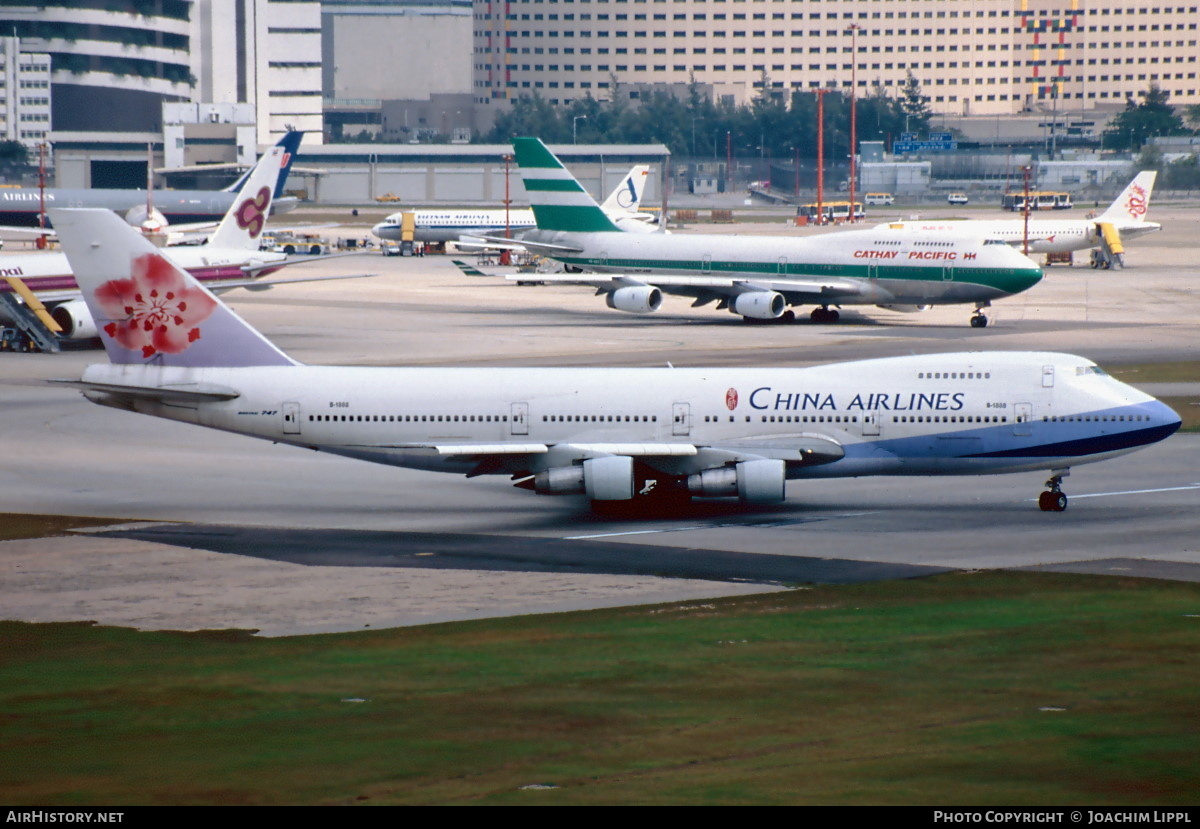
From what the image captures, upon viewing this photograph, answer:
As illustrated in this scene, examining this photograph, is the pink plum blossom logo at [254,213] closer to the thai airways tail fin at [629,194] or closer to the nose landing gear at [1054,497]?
the nose landing gear at [1054,497]

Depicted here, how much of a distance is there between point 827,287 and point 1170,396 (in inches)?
1291

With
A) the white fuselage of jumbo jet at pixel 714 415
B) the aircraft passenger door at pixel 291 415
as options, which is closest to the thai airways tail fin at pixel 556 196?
the white fuselage of jumbo jet at pixel 714 415

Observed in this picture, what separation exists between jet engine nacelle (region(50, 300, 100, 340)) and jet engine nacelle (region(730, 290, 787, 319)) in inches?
1487

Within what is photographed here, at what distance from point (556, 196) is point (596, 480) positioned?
62.5 meters

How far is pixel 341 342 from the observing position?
86188 millimetres

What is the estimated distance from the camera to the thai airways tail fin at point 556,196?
101 meters

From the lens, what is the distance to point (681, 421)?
43.5m

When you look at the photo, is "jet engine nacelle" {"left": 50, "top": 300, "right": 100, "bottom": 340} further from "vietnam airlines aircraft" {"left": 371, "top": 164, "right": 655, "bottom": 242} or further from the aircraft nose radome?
"vietnam airlines aircraft" {"left": 371, "top": 164, "right": 655, "bottom": 242}

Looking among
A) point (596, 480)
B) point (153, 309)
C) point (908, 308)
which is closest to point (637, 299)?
point (908, 308)

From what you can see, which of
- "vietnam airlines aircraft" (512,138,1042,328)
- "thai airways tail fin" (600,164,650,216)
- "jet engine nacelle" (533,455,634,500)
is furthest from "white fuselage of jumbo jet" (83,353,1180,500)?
"thai airways tail fin" (600,164,650,216)

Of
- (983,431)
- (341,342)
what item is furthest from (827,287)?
(983,431)

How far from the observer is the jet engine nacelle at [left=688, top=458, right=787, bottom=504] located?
137ft

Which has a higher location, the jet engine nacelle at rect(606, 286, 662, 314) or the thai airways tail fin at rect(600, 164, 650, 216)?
the thai airways tail fin at rect(600, 164, 650, 216)

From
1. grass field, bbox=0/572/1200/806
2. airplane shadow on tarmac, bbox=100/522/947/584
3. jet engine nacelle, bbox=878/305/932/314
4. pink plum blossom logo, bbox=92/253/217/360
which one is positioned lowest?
airplane shadow on tarmac, bbox=100/522/947/584
